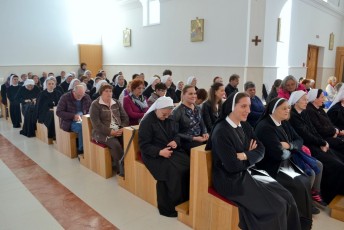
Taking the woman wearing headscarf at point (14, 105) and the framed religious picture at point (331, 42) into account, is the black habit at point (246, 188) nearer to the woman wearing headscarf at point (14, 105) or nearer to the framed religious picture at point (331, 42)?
the woman wearing headscarf at point (14, 105)

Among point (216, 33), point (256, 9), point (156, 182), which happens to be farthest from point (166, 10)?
point (156, 182)

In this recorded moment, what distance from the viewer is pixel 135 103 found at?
14.9ft

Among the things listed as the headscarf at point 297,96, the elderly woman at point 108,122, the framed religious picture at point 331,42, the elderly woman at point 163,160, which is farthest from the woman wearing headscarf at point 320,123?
the framed religious picture at point 331,42

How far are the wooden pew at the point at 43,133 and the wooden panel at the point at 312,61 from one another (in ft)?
35.2

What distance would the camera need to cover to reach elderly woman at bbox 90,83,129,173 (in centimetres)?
393

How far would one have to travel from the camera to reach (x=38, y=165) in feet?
14.6

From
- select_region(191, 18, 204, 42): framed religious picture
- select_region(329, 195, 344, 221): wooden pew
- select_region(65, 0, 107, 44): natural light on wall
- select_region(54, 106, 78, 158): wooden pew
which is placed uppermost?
select_region(65, 0, 107, 44): natural light on wall

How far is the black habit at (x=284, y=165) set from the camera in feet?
8.79

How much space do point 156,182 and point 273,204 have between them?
4.45ft

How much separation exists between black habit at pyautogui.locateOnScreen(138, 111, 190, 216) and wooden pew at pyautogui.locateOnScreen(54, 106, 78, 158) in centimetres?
221

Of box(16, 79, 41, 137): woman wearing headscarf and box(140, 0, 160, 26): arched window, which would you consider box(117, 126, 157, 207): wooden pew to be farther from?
box(140, 0, 160, 26): arched window

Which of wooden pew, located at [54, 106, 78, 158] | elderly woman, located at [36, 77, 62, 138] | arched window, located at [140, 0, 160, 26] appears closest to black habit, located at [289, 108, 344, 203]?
wooden pew, located at [54, 106, 78, 158]

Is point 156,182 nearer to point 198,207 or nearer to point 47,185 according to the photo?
point 198,207

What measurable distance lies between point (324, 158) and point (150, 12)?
9336mm
